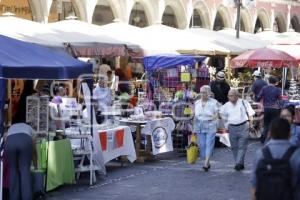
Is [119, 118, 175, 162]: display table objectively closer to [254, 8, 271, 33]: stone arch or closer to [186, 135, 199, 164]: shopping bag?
[186, 135, 199, 164]: shopping bag

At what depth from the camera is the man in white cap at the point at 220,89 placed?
657 inches

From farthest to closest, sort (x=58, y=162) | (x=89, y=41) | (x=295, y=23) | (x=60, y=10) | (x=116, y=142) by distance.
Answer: (x=295, y=23) → (x=60, y=10) → (x=89, y=41) → (x=116, y=142) → (x=58, y=162)

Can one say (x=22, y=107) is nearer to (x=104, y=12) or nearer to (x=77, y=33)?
(x=77, y=33)

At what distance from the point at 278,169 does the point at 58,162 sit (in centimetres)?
532

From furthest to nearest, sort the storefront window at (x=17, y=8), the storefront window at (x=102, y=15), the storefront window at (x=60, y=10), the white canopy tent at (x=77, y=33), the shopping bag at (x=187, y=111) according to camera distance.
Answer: the storefront window at (x=102, y=15) → the storefront window at (x=60, y=10) → the storefront window at (x=17, y=8) → the white canopy tent at (x=77, y=33) → the shopping bag at (x=187, y=111)

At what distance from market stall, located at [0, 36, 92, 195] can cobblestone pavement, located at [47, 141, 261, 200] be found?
581 millimetres

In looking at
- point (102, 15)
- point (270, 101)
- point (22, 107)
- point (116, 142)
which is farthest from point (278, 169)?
point (102, 15)

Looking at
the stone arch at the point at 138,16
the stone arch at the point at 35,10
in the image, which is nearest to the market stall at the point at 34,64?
the stone arch at the point at 35,10

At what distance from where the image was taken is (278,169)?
6.27 metres

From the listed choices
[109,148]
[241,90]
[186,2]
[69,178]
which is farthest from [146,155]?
[186,2]

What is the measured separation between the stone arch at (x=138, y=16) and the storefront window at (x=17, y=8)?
282 inches

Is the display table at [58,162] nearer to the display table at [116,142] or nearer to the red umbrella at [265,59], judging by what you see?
the display table at [116,142]

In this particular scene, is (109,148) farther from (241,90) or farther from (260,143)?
(241,90)

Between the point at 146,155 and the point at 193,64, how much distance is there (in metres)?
2.72
